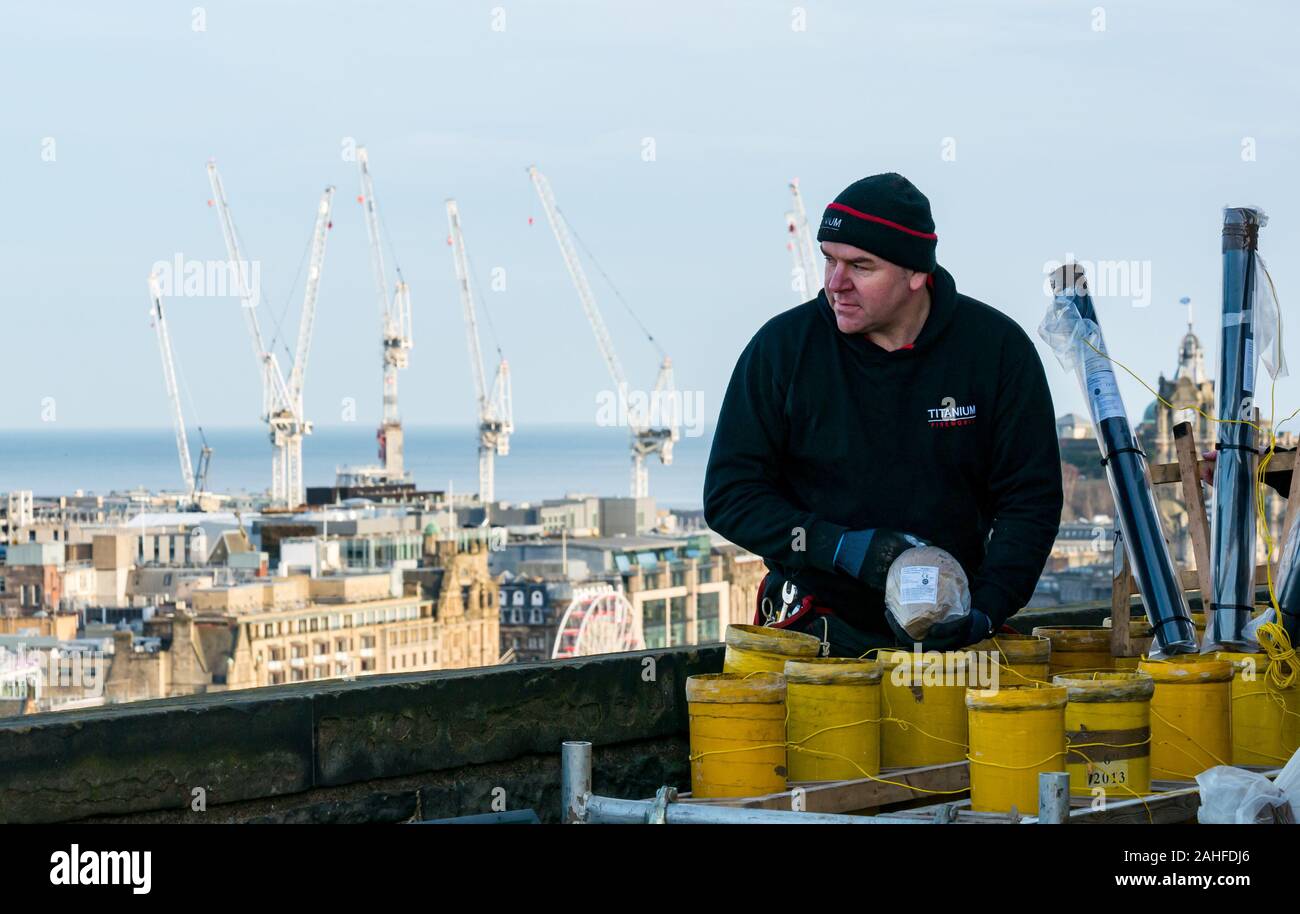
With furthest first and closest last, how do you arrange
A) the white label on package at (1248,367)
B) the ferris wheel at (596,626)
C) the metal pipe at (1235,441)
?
the ferris wheel at (596,626)
the white label on package at (1248,367)
the metal pipe at (1235,441)

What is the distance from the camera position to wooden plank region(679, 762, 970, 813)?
16.8 feet

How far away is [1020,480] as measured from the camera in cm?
572

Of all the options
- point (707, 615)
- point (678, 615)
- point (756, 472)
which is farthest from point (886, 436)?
point (707, 615)

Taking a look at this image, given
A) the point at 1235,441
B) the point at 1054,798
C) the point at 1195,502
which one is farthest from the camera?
the point at 1195,502

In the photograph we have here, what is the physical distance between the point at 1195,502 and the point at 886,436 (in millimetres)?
1431

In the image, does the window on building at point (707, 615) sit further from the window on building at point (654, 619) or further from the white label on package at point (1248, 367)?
the white label on package at point (1248, 367)

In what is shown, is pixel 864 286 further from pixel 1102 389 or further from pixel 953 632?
pixel 1102 389

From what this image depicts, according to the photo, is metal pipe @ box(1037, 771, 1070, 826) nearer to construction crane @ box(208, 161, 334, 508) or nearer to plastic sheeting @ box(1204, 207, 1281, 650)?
plastic sheeting @ box(1204, 207, 1281, 650)

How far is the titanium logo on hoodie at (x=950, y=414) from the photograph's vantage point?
18.5 feet

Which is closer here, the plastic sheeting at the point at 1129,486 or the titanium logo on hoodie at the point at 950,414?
the titanium logo on hoodie at the point at 950,414

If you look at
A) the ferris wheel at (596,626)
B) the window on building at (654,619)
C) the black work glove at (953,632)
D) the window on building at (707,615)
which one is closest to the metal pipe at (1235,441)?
the black work glove at (953,632)

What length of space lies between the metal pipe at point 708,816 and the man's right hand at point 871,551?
0.73 m

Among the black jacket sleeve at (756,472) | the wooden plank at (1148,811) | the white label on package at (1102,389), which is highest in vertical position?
the white label on package at (1102,389)
